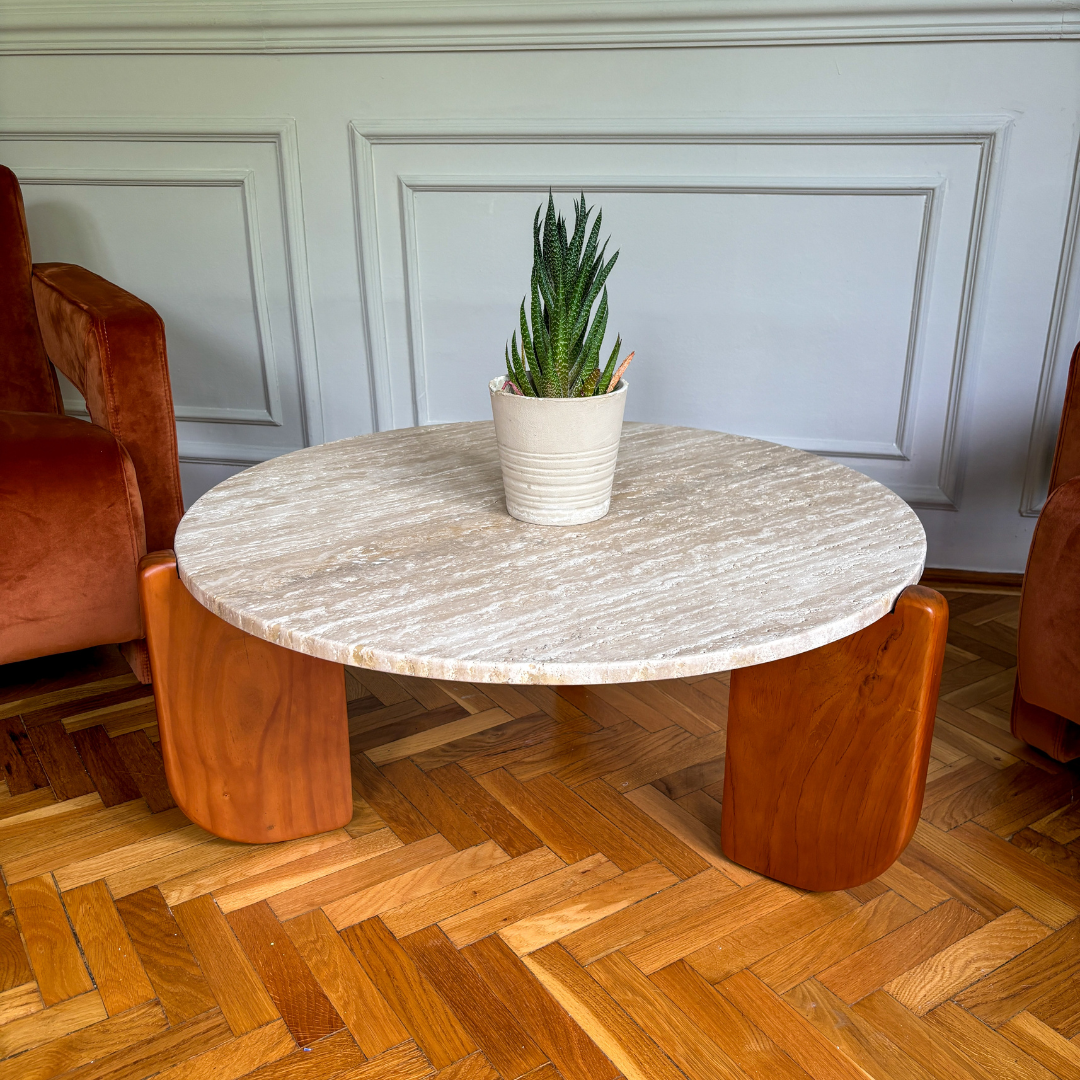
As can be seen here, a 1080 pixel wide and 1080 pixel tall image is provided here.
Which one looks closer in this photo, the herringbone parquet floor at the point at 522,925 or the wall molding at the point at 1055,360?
the herringbone parquet floor at the point at 522,925

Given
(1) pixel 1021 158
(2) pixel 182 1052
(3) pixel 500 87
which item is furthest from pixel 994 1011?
(3) pixel 500 87

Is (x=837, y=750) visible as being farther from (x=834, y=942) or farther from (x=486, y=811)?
(x=486, y=811)

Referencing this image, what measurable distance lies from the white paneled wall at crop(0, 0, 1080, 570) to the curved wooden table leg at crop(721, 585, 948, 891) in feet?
2.93

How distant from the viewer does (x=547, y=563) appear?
3.11ft

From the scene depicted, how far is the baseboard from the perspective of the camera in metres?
1.82

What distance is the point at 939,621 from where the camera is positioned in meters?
0.92

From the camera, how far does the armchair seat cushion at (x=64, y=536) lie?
1.25 m

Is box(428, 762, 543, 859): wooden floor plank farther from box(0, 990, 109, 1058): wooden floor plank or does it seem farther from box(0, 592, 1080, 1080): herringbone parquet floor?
box(0, 990, 109, 1058): wooden floor plank

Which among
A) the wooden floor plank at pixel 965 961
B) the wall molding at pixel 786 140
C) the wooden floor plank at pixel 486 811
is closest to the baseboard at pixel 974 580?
the wall molding at pixel 786 140

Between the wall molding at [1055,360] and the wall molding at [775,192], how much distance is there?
0.20 metres

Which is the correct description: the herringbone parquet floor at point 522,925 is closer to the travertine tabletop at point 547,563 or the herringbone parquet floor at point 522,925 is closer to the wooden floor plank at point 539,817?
the wooden floor plank at point 539,817

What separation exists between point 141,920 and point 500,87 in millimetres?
1400

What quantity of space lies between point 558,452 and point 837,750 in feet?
1.34

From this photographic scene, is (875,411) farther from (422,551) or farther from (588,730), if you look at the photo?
(422,551)
